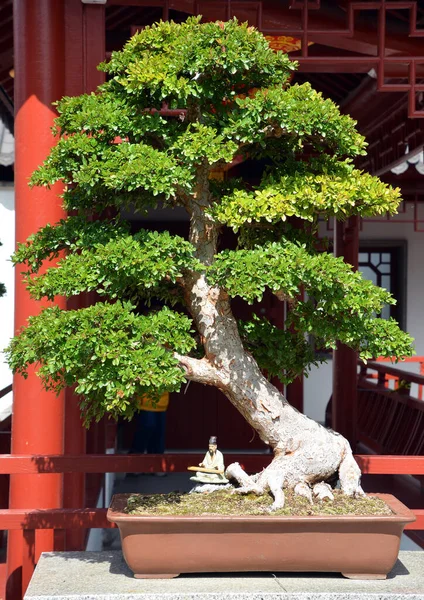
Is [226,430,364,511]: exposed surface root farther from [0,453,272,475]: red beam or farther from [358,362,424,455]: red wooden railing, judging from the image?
[358,362,424,455]: red wooden railing

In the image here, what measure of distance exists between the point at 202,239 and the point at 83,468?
94 cm

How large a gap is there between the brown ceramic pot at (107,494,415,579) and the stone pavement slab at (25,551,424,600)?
0.14ft

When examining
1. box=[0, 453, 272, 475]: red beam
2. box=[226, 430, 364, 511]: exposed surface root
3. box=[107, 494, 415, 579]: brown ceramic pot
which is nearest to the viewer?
box=[107, 494, 415, 579]: brown ceramic pot

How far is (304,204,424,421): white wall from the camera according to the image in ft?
26.6

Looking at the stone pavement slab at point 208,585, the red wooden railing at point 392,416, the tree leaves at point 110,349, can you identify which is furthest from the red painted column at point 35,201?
the red wooden railing at point 392,416

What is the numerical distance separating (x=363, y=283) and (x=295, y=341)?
1.61ft

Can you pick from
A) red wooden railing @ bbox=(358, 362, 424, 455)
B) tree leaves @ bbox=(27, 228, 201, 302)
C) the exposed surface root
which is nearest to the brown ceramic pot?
the exposed surface root

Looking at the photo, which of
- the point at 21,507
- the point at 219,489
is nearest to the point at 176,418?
the point at 21,507

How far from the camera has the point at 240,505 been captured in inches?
99.7

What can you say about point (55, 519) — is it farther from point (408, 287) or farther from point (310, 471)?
point (408, 287)

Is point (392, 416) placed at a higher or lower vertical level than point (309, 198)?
lower

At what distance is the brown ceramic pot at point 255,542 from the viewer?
239 cm

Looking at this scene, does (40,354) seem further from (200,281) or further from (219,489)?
(219,489)

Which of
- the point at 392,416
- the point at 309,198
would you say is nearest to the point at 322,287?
the point at 309,198
